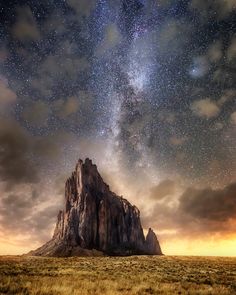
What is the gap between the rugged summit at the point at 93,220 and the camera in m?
120

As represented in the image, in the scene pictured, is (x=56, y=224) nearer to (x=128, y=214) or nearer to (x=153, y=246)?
(x=128, y=214)

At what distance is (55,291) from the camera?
1460cm

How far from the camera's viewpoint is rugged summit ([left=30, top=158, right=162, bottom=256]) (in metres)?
120

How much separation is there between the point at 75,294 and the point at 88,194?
122538mm

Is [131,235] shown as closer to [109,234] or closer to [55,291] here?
[109,234]

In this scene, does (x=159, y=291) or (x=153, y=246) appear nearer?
(x=159, y=291)

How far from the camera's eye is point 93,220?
130750mm

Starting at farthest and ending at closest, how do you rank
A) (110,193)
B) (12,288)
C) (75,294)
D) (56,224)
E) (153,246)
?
(153,246) < (110,193) < (56,224) < (12,288) < (75,294)

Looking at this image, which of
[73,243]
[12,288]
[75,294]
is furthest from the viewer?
[73,243]

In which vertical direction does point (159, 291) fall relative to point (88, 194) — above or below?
below

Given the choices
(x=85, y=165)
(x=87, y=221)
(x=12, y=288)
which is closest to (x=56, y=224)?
(x=87, y=221)

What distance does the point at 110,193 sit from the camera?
516 ft

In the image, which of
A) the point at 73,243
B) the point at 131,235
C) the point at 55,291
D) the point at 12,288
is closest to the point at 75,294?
the point at 55,291

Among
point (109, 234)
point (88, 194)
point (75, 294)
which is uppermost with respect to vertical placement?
point (88, 194)
